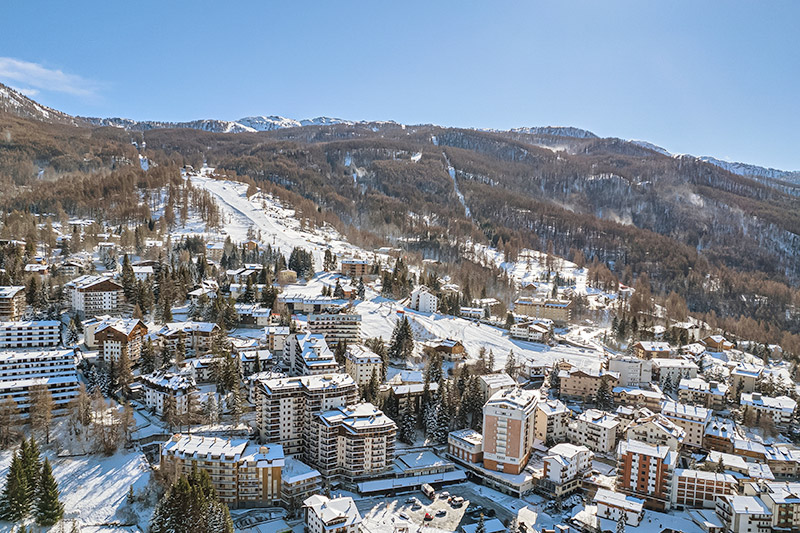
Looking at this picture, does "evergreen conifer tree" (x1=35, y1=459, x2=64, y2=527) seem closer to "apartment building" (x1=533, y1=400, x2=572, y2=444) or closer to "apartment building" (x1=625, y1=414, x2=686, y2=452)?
"apartment building" (x1=533, y1=400, x2=572, y2=444)

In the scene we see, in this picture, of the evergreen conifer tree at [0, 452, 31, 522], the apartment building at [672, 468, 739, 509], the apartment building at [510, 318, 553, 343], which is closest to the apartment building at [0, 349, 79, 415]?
the evergreen conifer tree at [0, 452, 31, 522]


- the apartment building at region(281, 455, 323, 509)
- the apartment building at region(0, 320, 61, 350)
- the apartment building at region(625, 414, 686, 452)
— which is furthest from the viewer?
the apartment building at region(0, 320, 61, 350)

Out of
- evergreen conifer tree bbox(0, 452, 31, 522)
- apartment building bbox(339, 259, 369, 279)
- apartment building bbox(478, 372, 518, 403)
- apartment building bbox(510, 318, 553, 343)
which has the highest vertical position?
apartment building bbox(339, 259, 369, 279)

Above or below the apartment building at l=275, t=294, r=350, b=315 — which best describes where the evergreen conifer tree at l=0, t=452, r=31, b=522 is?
below

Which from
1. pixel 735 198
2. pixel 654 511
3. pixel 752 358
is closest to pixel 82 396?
pixel 654 511

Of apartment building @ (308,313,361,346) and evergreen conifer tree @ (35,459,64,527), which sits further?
apartment building @ (308,313,361,346)

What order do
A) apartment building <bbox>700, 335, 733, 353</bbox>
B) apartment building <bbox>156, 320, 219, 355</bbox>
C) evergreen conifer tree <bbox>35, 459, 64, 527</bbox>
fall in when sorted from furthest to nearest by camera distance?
apartment building <bbox>700, 335, 733, 353</bbox> → apartment building <bbox>156, 320, 219, 355</bbox> → evergreen conifer tree <bbox>35, 459, 64, 527</bbox>
